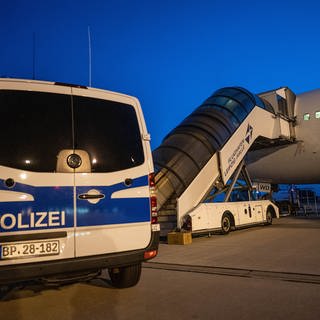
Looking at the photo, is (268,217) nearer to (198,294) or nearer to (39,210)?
(198,294)

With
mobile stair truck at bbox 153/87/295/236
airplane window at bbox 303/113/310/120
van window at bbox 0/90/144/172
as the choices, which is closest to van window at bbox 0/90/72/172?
van window at bbox 0/90/144/172

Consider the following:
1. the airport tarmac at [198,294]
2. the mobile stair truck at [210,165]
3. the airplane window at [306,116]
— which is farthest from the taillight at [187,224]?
the airplane window at [306,116]

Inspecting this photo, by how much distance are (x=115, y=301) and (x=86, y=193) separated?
4.41ft

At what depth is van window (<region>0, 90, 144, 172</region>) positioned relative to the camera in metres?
3.20

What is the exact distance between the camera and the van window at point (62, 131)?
3.20 m

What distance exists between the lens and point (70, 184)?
3408 millimetres

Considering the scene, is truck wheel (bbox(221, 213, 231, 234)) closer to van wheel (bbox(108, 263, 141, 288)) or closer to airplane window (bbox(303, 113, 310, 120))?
van wheel (bbox(108, 263, 141, 288))

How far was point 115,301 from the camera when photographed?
3.85 m

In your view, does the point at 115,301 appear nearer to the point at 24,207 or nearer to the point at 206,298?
the point at 206,298

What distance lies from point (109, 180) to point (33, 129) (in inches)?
36.4

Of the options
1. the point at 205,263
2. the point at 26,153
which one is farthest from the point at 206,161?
the point at 26,153

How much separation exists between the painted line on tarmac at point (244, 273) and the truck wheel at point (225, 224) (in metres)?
4.55

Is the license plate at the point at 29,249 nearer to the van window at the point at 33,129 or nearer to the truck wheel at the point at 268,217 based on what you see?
the van window at the point at 33,129

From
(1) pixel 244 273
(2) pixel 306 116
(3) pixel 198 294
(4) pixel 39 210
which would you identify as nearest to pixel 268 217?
(2) pixel 306 116
